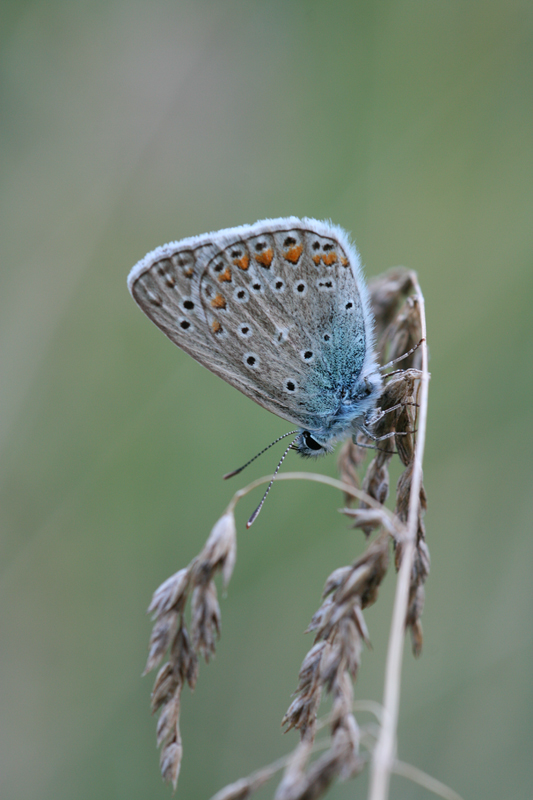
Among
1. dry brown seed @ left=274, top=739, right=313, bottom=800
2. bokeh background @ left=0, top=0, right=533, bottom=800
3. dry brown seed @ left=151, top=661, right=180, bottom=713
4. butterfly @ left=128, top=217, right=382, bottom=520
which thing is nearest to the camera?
dry brown seed @ left=274, top=739, right=313, bottom=800

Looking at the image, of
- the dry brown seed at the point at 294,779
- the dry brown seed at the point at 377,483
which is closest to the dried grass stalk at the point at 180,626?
the dry brown seed at the point at 294,779

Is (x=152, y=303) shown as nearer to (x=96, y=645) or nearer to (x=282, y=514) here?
(x=282, y=514)

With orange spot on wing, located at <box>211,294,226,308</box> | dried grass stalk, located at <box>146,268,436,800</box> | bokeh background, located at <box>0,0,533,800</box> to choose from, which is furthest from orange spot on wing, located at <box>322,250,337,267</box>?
bokeh background, located at <box>0,0,533,800</box>

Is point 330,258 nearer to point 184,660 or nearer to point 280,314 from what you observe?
point 280,314

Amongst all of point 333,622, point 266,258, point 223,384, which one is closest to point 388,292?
point 266,258

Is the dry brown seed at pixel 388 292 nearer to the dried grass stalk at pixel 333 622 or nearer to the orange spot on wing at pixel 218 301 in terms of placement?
the dried grass stalk at pixel 333 622

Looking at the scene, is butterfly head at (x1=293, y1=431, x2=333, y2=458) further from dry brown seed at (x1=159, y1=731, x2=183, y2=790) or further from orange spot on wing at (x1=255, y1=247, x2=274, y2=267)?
dry brown seed at (x1=159, y1=731, x2=183, y2=790)
